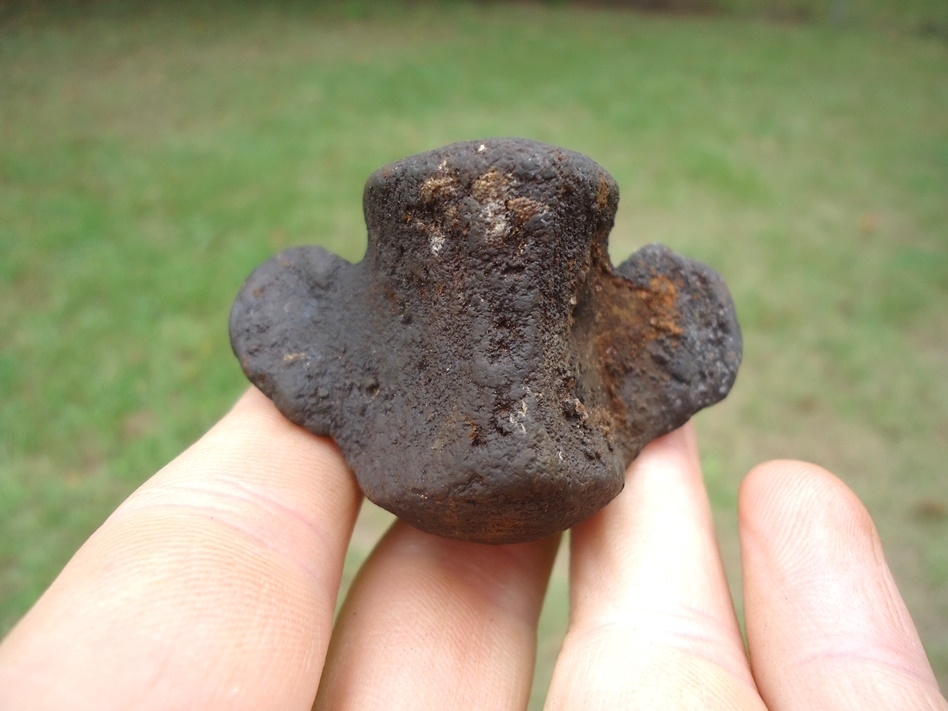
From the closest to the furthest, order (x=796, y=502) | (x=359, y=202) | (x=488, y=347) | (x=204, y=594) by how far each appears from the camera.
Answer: (x=204, y=594) → (x=488, y=347) → (x=796, y=502) → (x=359, y=202)

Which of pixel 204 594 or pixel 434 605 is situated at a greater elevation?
pixel 204 594

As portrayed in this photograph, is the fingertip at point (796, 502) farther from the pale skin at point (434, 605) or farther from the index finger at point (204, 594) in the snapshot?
the index finger at point (204, 594)

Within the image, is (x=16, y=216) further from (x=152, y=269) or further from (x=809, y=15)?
(x=809, y=15)

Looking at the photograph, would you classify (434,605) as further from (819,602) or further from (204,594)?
(819,602)

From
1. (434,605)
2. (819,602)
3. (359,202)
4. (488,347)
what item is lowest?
(434,605)

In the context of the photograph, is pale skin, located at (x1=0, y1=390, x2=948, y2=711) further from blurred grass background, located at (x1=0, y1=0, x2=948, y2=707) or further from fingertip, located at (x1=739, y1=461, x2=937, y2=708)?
blurred grass background, located at (x1=0, y1=0, x2=948, y2=707)

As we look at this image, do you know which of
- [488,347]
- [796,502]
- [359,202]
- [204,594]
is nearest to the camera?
[204,594]

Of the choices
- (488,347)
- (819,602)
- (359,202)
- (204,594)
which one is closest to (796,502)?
(819,602)

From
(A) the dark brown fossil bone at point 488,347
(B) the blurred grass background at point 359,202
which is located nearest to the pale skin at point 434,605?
(A) the dark brown fossil bone at point 488,347
